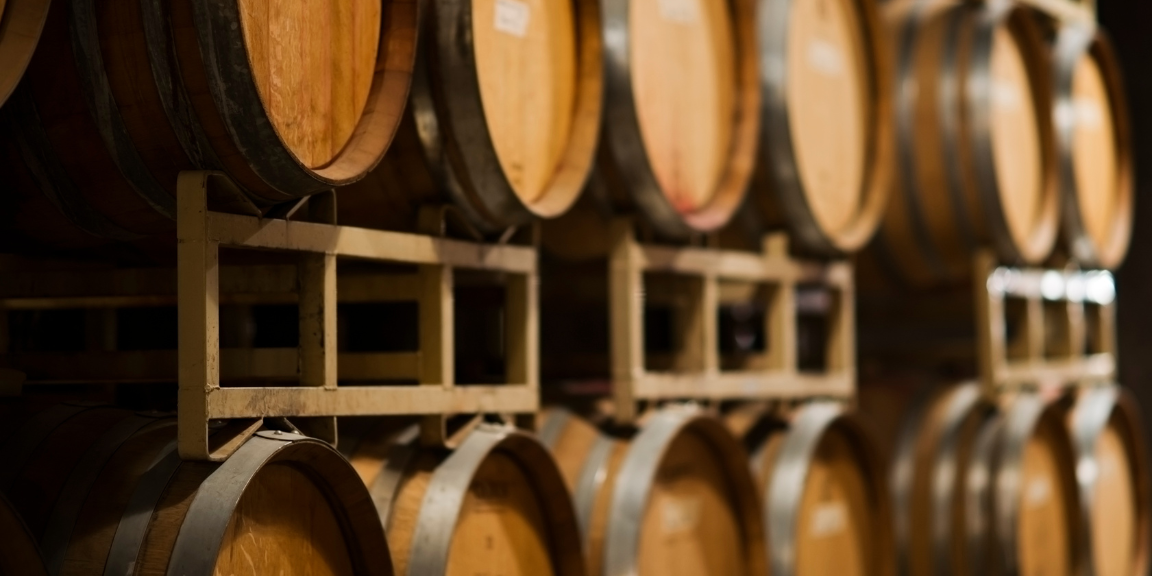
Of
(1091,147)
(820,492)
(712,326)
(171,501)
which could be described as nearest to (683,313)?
(712,326)

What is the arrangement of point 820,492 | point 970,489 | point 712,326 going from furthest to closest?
point 970,489 < point 820,492 < point 712,326

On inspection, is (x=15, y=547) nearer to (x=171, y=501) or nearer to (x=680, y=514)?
(x=171, y=501)

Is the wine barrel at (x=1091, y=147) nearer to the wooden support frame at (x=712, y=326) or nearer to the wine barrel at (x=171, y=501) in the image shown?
the wooden support frame at (x=712, y=326)

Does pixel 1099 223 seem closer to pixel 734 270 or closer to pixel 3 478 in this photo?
pixel 734 270

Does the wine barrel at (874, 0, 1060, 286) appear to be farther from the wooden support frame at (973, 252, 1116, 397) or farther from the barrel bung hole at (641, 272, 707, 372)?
the barrel bung hole at (641, 272, 707, 372)

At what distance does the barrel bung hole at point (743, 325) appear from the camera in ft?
15.6

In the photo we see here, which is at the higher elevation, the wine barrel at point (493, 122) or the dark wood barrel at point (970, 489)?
the wine barrel at point (493, 122)

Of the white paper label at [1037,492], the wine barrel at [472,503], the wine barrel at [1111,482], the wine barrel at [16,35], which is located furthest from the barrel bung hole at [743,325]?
the wine barrel at [16,35]

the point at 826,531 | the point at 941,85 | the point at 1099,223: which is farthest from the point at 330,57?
the point at 1099,223

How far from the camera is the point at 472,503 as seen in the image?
3189 mm

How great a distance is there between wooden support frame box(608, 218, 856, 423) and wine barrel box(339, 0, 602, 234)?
489mm

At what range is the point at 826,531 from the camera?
15.0ft

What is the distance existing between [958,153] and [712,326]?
1.74m

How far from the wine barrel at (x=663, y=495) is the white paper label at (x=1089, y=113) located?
3170 millimetres
